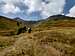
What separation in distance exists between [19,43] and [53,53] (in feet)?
15.5

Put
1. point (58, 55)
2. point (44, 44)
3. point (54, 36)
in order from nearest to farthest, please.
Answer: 1. point (58, 55)
2. point (44, 44)
3. point (54, 36)

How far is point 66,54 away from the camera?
60.7 feet

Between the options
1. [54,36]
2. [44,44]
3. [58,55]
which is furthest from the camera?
[54,36]

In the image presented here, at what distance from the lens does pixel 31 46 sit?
1978cm

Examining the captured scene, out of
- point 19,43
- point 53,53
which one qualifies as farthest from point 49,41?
point 19,43

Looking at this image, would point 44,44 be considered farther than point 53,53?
Yes

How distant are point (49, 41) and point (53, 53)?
222 centimetres

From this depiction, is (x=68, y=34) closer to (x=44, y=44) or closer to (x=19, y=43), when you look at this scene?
(x=44, y=44)

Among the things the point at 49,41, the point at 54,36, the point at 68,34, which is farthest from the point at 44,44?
the point at 68,34

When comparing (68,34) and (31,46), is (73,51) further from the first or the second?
(31,46)

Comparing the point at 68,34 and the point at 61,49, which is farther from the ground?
the point at 68,34

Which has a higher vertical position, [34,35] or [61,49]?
[34,35]

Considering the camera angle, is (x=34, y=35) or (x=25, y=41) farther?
(x=34, y=35)

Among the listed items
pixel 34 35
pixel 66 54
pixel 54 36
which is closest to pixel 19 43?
pixel 34 35
